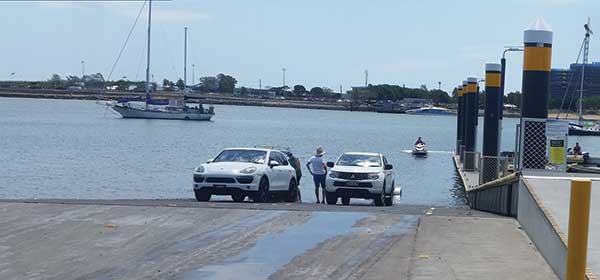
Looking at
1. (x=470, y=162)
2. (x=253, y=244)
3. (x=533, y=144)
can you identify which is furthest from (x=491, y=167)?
(x=253, y=244)

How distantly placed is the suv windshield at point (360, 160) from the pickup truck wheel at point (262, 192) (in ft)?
11.6

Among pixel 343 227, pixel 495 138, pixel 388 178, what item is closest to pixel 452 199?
pixel 495 138

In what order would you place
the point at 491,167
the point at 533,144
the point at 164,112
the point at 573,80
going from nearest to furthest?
the point at 533,144
the point at 491,167
the point at 573,80
the point at 164,112

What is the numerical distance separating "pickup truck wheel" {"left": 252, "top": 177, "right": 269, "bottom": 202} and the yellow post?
15717 millimetres

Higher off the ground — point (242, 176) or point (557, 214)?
point (557, 214)

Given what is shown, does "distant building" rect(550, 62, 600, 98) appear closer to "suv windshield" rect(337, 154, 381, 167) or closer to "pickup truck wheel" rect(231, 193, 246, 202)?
"suv windshield" rect(337, 154, 381, 167)

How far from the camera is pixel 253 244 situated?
13375 mm

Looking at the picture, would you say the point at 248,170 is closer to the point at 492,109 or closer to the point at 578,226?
the point at 578,226

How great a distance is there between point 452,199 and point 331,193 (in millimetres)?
11711

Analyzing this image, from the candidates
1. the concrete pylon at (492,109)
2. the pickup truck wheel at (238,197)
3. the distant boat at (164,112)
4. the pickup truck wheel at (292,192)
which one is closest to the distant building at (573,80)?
the distant boat at (164,112)

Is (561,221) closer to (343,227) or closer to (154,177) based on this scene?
(343,227)

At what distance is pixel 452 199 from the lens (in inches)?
1409

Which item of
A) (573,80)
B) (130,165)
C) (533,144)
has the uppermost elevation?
(573,80)

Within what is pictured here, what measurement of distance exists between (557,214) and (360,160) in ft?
48.0
